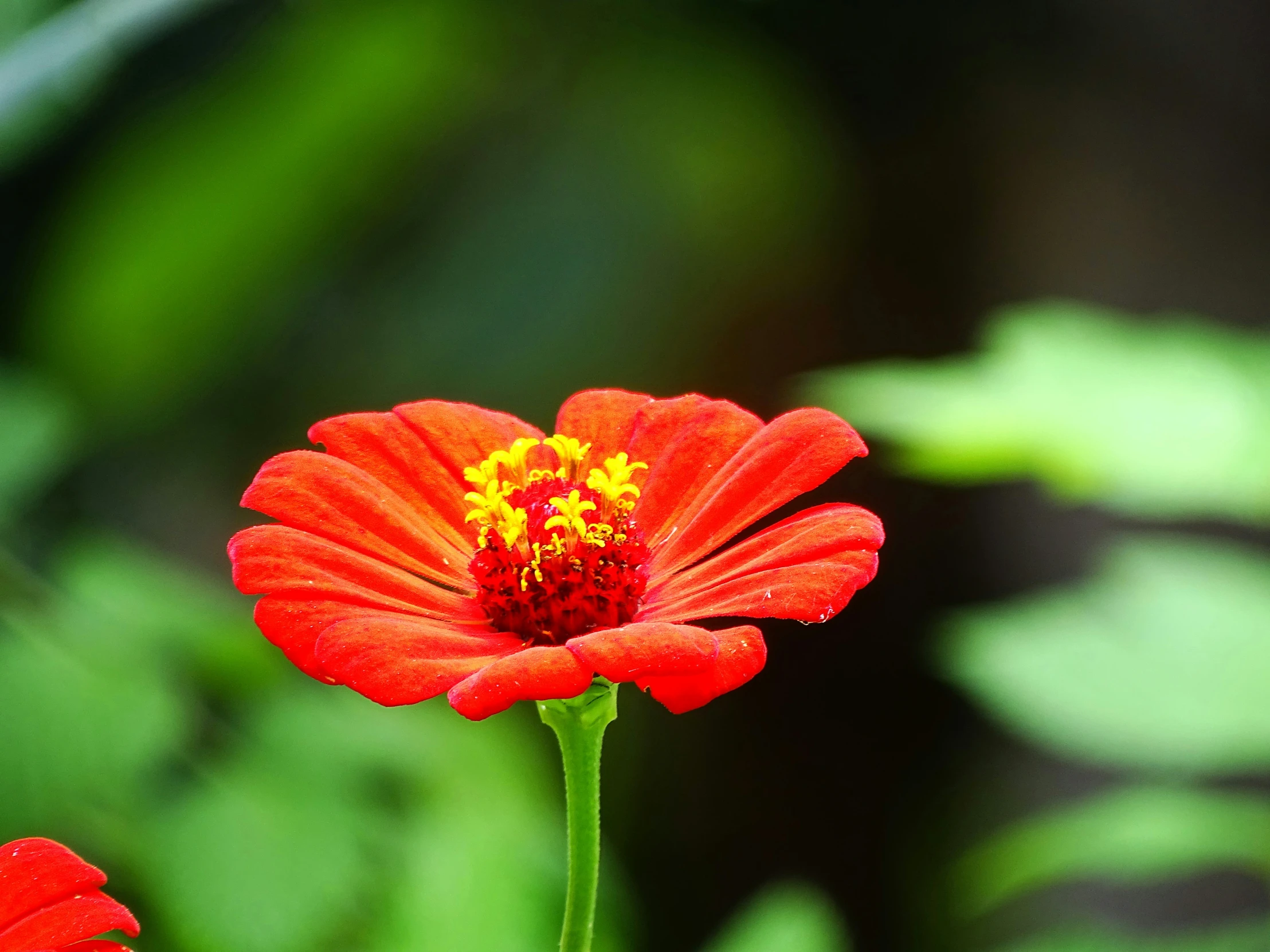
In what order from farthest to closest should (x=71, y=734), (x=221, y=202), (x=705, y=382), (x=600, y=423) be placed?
1. (x=705, y=382)
2. (x=221, y=202)
3. (x=71, y=734)
4. (x=600, y=423)

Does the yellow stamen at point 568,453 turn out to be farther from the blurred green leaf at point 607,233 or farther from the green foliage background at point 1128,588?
the blurred green leaf at point 607,233

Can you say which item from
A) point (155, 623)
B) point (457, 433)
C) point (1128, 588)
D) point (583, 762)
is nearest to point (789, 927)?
point (583, 762)

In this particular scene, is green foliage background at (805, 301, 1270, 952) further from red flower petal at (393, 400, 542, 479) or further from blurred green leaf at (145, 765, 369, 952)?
blurred green leaf at (145, 765, 369, 952)

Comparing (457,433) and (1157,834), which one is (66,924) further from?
(1157,834)

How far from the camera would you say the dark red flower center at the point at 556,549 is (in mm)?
842

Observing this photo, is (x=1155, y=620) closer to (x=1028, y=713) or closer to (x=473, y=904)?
(x=1028, y=713)

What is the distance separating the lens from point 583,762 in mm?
726

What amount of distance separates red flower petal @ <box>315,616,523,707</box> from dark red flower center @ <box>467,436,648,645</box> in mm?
141

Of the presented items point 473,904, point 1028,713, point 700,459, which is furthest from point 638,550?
point 1028,713

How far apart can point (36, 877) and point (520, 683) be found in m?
0.21

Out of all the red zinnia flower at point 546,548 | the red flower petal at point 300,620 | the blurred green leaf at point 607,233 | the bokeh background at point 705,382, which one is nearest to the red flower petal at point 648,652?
the red zinnia flower at point 546,548

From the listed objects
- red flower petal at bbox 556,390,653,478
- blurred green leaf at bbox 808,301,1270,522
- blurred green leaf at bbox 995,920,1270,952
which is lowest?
blurred green leaf at bbox 995,920,1270,952

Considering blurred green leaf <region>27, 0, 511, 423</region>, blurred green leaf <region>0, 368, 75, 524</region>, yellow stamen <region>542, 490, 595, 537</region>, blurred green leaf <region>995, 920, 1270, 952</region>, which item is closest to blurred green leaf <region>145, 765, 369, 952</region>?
blurred green leaf <region>0, 368, 75, 524</region>

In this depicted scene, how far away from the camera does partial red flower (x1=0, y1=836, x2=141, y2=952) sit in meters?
0.55
